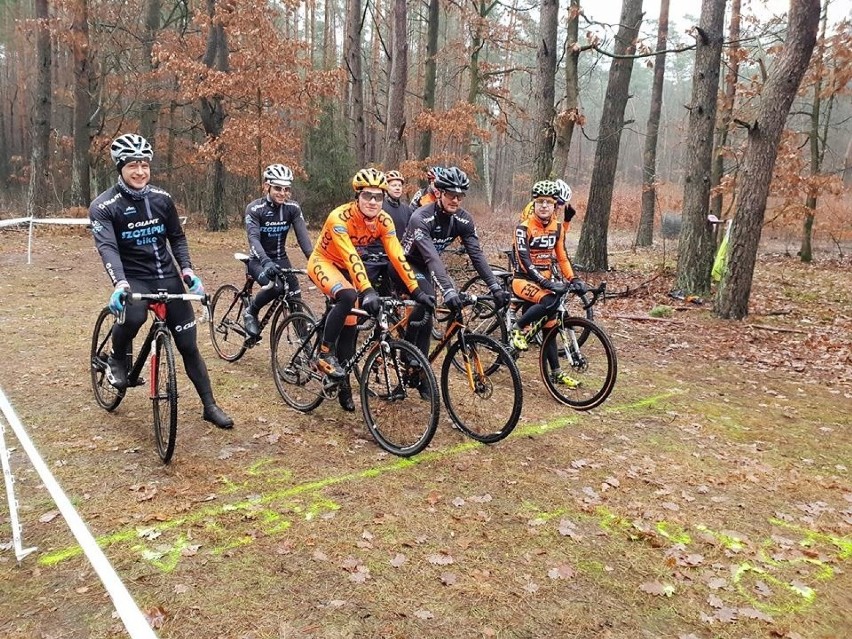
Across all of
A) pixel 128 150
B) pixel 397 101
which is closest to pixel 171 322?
pixel 128 150

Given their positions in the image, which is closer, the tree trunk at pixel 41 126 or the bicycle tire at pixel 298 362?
the bicycle tire at pixel 298 362

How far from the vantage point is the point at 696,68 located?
12008mm

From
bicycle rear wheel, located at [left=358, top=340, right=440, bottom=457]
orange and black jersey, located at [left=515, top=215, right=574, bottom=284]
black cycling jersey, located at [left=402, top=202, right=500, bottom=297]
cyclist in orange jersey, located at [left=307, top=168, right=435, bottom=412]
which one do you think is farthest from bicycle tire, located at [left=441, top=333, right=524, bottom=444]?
orange and black jersey, located at [left=515, top=215, right=574, bottom=284]

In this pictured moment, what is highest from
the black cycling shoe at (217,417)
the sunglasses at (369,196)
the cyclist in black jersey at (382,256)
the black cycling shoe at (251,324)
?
the sunglasses at (369,196)

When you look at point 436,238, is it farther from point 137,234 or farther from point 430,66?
point 430,66

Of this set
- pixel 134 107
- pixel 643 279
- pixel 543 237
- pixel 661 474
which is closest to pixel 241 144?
pixel 134 107

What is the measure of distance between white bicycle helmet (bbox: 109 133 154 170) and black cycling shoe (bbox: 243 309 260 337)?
270 centimetres

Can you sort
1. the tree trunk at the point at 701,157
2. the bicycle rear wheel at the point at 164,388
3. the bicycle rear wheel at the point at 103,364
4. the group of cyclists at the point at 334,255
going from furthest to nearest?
the tree trunk at the point at 701,157
the bicycle rear wheel at the point at 103,364
the group of cyclists at the point at 334,255
the bicycle rear wheel at the point at 164,388

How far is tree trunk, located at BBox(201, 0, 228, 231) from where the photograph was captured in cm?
2116

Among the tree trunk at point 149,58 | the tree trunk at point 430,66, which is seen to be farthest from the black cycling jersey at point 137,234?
the tree trunk at point 149,58

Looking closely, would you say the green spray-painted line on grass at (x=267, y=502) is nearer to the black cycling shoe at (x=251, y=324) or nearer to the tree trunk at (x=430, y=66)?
the black cycling shoe at (x=251, y=324)

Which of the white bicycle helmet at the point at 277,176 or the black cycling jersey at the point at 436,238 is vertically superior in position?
the white bicycle helmet at the point at 277,176

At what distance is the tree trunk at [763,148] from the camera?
993 centimetres

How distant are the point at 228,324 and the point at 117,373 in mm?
2419
